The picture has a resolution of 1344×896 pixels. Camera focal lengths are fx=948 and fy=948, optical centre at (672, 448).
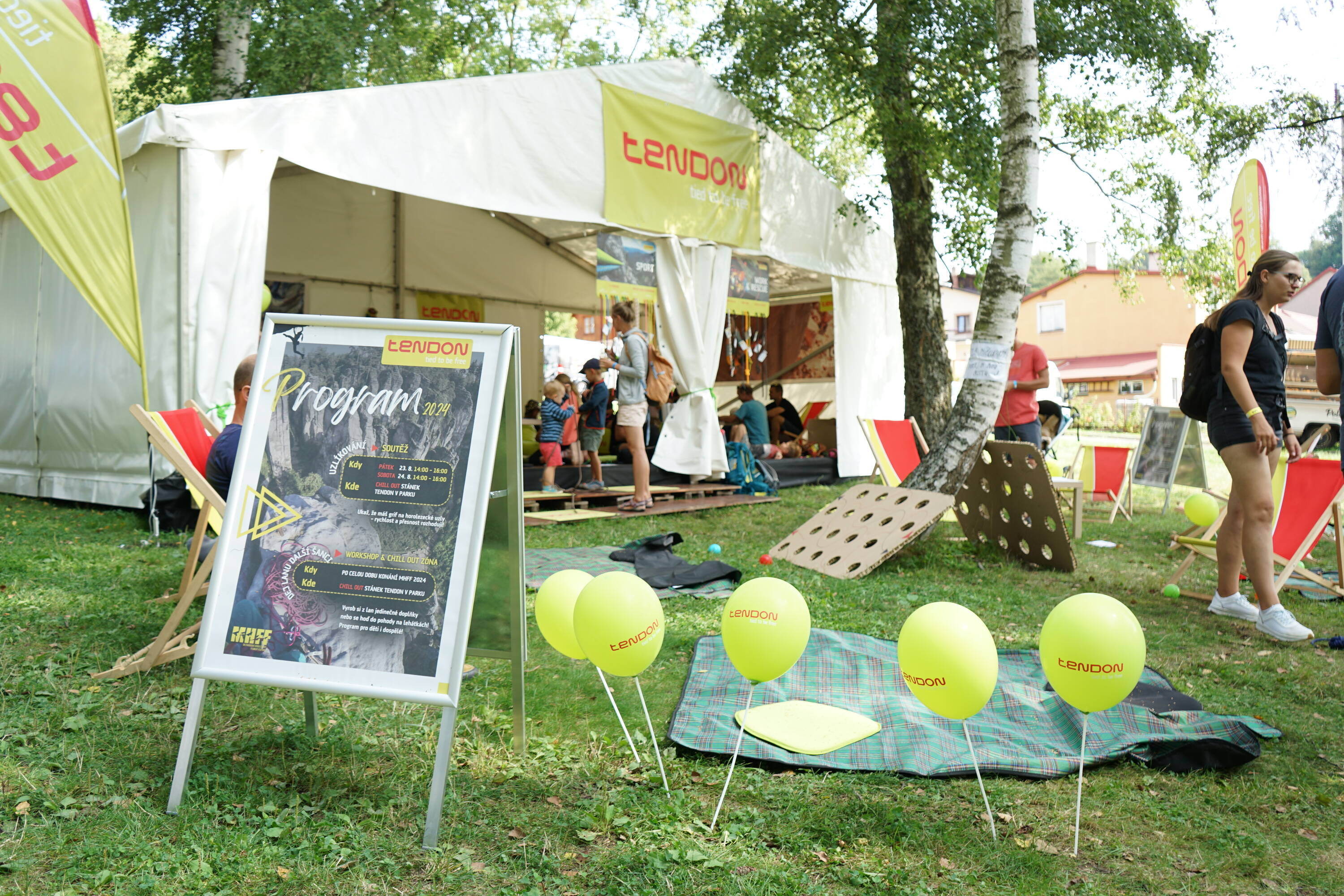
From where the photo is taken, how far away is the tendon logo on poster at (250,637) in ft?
7.54

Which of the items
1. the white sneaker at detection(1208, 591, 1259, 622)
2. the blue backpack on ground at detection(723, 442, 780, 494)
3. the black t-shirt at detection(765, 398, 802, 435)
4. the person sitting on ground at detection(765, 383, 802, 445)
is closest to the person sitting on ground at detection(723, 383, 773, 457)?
the blue backpack on ground at detection(723, 442, 780, 494)

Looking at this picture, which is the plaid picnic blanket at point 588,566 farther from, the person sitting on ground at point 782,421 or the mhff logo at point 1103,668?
the person sitting on ground at point 782,421

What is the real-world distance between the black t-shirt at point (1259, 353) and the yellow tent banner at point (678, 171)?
5052 millimetres

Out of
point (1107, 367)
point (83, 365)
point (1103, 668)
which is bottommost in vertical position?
point (1103, 668)

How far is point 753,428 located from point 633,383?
2.79 metres

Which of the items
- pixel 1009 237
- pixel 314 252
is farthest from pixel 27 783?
pixel 314 252

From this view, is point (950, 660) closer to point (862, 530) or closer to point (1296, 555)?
point (1296, 555)

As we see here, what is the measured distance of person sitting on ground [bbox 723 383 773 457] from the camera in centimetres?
1005

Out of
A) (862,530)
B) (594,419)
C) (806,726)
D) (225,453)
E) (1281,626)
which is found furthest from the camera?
(594,419)

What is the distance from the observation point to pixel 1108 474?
8508 mm

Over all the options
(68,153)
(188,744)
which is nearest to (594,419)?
(68,153)

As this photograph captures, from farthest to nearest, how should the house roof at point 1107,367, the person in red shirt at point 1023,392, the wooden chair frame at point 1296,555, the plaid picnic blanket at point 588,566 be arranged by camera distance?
the house roof at point 1107,367 < the person in red shirt at point 1023,392 < the plaid picnic blanket at point 588,566 < the wooden chair frame at point 1296,555

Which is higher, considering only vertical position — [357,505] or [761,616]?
[357,505]

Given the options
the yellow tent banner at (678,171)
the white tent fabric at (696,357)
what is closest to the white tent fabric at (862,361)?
the yellow tent banner at (678,171)
